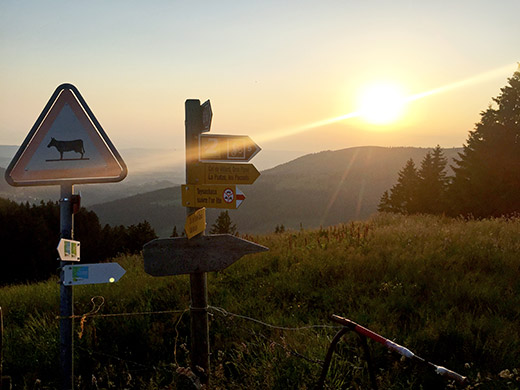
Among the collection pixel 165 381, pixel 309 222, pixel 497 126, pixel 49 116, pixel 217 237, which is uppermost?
pixel 497 126

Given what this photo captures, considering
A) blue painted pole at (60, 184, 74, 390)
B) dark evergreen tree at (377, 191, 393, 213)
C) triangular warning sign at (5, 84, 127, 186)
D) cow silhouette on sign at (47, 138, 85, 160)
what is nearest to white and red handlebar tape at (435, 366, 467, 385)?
triangular warning sign at (5, 84, 127, 186)

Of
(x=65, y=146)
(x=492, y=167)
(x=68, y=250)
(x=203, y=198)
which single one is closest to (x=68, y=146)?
(x=65, y=146)

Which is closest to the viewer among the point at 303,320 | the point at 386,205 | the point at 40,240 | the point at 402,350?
the point at 402,350

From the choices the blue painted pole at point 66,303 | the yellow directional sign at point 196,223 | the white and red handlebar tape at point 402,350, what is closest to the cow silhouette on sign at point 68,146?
the blue painted pole at point 66,303

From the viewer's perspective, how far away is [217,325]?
549cm

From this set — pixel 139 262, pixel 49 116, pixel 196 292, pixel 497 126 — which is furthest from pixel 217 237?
pixel 497 126

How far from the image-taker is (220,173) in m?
3.90

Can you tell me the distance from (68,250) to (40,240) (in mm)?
33313

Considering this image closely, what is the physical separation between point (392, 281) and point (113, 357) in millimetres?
4114

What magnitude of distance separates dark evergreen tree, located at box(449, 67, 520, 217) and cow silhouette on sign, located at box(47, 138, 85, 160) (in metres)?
27.5

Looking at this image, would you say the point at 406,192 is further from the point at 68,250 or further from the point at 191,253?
the point at 68,250

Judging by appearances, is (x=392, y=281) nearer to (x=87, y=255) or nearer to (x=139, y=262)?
(x=139, y=262)

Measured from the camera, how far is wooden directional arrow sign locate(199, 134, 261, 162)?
389 cm

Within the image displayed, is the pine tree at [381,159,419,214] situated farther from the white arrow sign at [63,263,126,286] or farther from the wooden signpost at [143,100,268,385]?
the white arrow sign at [63,263,126,286]
